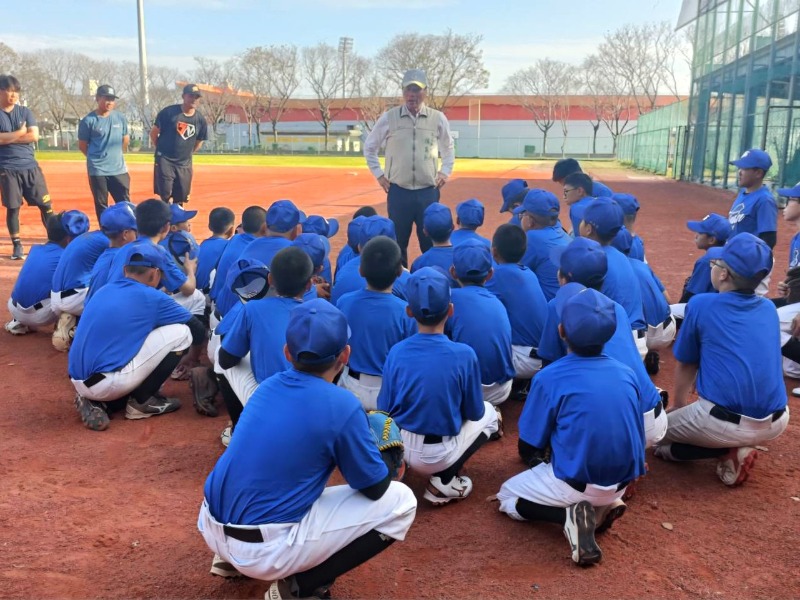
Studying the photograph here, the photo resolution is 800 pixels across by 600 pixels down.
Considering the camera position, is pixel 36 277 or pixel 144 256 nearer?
pixel 144 256

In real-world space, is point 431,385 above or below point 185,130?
below

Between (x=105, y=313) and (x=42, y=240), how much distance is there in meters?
7.66

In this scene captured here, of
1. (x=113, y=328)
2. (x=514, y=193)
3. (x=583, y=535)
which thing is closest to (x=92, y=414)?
(x=113, y=328)

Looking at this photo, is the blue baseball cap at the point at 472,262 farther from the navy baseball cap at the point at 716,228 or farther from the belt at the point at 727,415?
the navy baseball cap at the point at 716,228

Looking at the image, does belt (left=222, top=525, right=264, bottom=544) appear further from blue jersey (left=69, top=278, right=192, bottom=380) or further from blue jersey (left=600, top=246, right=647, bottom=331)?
blue jersey (left=600, top=246, right=647, bottom=331)

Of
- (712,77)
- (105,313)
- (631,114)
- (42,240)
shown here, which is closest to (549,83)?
(631,114)

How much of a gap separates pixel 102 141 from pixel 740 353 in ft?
26.6

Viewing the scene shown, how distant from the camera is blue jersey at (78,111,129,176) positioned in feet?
29.3

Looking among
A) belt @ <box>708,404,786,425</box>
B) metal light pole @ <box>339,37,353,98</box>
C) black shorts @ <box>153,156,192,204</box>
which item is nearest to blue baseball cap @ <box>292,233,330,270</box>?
belt @ <box>708,404,786,425</box>

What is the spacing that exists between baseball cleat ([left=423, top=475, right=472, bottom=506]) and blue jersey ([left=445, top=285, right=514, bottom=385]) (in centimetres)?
88

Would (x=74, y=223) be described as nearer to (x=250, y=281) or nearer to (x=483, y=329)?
(x=250, y=281)

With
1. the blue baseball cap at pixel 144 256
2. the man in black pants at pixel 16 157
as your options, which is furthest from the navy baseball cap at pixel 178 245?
the man in black pants at pixel 16 157

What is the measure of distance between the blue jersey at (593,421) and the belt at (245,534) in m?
1.37

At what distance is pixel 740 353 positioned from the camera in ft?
12.1
